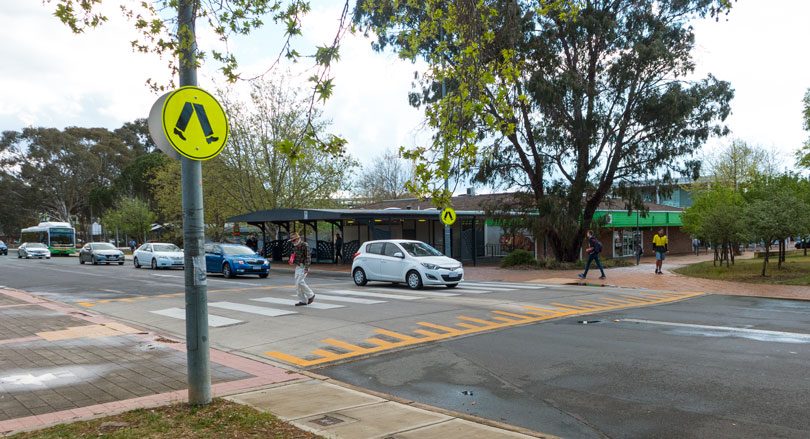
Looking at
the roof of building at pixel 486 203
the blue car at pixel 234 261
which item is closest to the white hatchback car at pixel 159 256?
the blue car at pixel 234 261

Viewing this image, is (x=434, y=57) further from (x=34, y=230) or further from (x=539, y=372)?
(x=34, y=230)

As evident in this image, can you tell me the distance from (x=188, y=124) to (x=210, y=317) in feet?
25.7

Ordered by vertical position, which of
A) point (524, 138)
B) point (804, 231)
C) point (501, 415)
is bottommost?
point (501, 415)

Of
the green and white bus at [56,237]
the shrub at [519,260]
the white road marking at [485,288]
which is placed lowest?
the white road marking at [485,288]

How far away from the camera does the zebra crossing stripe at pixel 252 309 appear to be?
42.1 feet

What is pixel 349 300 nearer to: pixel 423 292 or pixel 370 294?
pixel 370 294

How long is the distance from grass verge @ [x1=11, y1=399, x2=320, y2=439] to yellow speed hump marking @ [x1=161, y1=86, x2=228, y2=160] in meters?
2.33

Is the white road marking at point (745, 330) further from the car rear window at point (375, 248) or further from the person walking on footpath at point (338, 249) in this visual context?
the person walking on footpath at point (338, 249)

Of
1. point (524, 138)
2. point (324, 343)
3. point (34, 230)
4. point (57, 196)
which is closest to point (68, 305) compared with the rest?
point (324, 343)

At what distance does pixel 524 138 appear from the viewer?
2775 centimetres

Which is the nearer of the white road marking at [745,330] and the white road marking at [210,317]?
the white road marking at [745,330]

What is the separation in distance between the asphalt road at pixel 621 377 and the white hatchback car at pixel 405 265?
6.67 metres

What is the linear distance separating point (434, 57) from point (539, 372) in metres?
4.08

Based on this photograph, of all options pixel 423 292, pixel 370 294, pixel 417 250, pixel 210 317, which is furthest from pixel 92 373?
pixel 417 250
